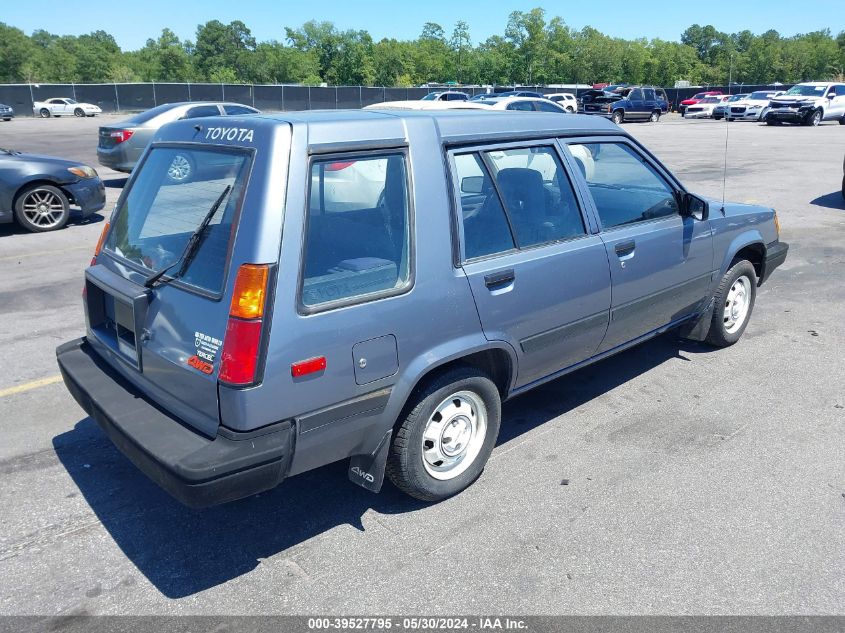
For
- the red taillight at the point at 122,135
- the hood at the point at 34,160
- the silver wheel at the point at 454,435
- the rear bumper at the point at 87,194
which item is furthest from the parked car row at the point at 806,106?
the silver wheel at the point at 454,435

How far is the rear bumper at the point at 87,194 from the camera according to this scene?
403 inches

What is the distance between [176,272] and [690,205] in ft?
10.9

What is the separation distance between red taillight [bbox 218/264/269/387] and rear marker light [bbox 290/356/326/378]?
0.16 metres

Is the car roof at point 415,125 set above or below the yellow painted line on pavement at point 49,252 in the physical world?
above

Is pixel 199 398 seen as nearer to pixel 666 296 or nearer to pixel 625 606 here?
pixel 625 606

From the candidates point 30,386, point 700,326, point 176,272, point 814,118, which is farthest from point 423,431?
point 814,118

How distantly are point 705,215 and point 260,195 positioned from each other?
322 cm

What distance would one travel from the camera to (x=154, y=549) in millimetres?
3258

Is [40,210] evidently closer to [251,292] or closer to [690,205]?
[251,292]

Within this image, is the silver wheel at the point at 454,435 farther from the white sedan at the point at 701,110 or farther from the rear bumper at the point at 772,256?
the white sedan at the point at 701,110

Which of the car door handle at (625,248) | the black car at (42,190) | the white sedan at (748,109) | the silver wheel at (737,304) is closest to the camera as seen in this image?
the car door handle at (625,248)

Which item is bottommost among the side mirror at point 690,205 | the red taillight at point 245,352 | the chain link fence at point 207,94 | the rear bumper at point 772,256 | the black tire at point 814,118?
the rear bumper at point 772,256

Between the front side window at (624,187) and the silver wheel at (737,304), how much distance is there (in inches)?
47.2

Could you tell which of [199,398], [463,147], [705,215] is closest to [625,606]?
[199,398]
